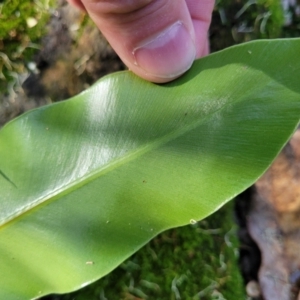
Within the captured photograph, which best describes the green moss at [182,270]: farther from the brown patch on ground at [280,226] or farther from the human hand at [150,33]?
the human hand at [150,33]

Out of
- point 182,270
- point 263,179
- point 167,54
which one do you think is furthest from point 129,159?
point 263,179

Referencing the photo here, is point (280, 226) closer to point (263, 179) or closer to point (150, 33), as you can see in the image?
point (263, 179)

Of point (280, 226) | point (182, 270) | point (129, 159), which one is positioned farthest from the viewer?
point (280, 226)

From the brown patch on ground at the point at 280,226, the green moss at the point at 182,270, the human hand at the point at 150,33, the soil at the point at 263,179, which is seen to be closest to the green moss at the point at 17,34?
the soil at the point at 263,179

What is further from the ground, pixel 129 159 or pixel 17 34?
pixel 17 34

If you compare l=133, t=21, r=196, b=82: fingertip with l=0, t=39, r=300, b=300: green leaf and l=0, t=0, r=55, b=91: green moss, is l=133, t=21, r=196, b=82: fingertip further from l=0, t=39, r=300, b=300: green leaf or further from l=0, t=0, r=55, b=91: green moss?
l=0, t=0, r=55, b=91: green moss

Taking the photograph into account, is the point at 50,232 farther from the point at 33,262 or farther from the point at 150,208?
the point at 150,208

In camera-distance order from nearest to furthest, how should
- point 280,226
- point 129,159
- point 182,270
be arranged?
point 129,159 < point 182,270 < point 280,226

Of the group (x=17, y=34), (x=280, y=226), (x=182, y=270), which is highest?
(x=17, y=34)
